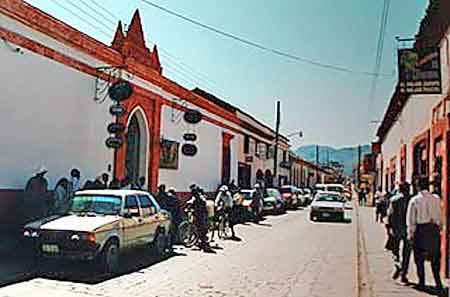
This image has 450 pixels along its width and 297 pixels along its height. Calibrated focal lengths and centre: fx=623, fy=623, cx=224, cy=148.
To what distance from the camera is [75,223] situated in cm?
1270

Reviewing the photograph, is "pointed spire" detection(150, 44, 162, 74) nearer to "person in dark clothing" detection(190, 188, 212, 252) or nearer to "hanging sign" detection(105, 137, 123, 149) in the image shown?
"hanging sign" detection(105, 137, 123, 149)

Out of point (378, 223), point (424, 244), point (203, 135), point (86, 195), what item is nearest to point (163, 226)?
point (86, 195)

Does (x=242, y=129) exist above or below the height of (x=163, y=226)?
above

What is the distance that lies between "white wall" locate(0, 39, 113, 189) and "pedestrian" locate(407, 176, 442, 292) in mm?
9557

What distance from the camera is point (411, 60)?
1552 centimetres

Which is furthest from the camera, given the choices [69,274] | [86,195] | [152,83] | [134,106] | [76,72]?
[152,83]

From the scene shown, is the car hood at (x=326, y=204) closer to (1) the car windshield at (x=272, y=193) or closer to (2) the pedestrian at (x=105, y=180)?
(1) the car windshield at (x=272, y=193)

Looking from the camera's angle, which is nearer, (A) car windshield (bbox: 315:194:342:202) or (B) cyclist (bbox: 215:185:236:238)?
(B) cyclist (bbox: 215:185:236:238)

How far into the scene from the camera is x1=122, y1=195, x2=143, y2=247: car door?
13.7 m

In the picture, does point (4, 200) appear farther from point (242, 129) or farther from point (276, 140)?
point (276, 140)

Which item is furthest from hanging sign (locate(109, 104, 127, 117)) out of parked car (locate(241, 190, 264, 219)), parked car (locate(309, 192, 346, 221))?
parked car (locate(309, 192, 346, 221))

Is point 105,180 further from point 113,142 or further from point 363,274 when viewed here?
point 363,274

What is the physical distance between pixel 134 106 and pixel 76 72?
474cm

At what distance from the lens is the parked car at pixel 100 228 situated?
1225 centimetres
